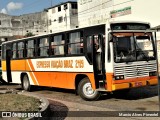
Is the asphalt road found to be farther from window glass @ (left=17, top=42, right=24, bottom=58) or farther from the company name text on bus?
window glass @ (left=17, top=42, right=24, bottom=58)

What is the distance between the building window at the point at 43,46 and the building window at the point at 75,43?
2024 mm

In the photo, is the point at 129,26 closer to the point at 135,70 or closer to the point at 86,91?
the point at 135,70

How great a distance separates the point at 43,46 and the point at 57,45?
4.42ft

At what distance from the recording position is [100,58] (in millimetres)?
12859

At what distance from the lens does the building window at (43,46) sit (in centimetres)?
1624

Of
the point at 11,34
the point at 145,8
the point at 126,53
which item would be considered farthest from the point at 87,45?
the point at 11,34

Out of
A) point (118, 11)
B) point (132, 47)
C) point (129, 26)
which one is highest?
point (118, 11)

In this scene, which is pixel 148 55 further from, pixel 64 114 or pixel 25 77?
pixel 25 77

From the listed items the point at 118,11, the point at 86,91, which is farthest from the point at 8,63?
the point at 118,11

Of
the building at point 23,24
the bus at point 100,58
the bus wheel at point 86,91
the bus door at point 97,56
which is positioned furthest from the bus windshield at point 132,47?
the building at point 23,24

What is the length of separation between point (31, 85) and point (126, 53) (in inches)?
284

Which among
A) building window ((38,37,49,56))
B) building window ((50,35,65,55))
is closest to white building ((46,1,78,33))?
building window ((38,37,49,56))

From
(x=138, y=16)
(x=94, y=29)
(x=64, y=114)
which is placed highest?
(x=138, y=16)

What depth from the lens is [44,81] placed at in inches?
652
